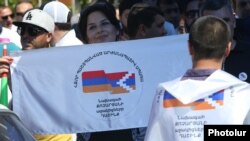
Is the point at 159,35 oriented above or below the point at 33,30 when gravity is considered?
below

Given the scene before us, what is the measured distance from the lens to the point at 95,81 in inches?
310

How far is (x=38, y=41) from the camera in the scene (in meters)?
8.30

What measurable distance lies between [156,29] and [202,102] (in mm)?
3010

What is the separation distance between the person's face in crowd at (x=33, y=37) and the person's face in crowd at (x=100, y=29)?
1.15 ft

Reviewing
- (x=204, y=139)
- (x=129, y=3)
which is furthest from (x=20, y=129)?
(x=129, y=3)

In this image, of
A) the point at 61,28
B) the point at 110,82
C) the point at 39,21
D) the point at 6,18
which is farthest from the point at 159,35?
the point at 6,18

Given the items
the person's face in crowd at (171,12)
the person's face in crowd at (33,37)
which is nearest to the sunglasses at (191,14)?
the person's face in crowd at (171,12)

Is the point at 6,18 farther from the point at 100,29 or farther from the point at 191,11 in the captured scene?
the point at 100,29

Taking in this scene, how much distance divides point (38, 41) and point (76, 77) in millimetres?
568

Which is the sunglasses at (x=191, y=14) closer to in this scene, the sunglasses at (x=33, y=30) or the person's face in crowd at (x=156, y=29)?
the person's face in crowd at (x=156, y=29)

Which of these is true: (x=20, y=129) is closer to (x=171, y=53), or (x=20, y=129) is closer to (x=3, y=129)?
(x=3, y=129)

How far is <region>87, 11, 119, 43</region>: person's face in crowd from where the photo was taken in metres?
8.26

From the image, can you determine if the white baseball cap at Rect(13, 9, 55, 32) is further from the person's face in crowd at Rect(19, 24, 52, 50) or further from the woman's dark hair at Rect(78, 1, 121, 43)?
the woman's dark hair at Rect(78, 1, 121, 43)

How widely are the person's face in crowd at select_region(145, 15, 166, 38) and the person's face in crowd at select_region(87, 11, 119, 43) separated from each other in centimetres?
29
